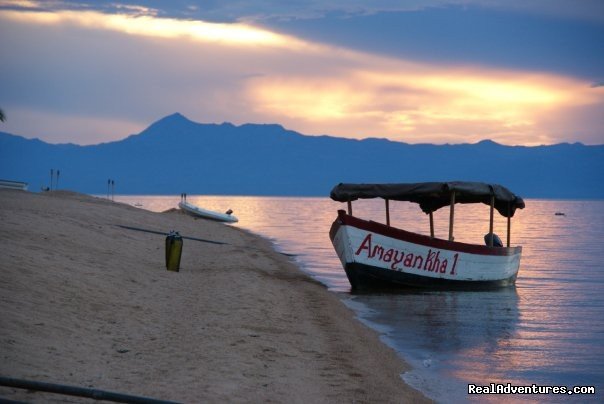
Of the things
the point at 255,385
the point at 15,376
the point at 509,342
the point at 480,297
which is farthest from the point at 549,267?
the point at 15,376

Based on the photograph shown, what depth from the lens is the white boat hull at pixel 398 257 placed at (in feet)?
69.7

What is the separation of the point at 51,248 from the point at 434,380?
31.6ft

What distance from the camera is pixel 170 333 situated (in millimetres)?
11906

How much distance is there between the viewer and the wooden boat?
2131cm

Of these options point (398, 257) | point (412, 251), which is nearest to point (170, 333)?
→ point (398, 257)

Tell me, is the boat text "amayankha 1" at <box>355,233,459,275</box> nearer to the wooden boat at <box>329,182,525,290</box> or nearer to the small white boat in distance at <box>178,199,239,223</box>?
the wooden boat at <box>329,182,525,290</box>

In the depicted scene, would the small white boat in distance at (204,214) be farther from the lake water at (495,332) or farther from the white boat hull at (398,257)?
the white boat hull at (398,257)

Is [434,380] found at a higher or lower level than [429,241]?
lower

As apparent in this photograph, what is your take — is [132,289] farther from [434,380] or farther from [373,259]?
[373,259]

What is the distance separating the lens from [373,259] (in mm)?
21484
